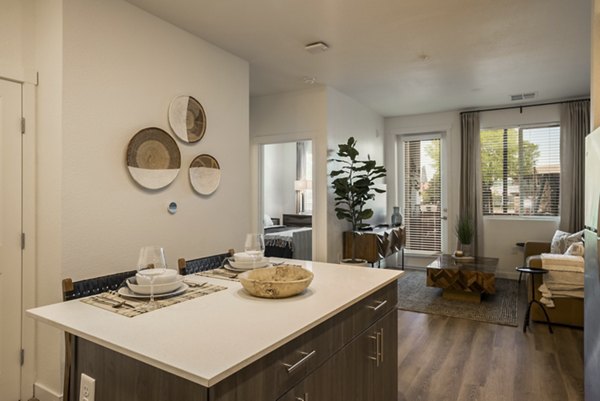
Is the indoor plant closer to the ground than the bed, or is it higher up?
higher up

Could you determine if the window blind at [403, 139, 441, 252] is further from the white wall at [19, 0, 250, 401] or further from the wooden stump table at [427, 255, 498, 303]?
the white wall at [19, 0, 250, 401]

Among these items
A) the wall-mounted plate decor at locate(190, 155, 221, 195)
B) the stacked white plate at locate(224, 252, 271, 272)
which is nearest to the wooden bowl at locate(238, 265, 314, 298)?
the stacked white plate at locate(224, 252, 271, 272)

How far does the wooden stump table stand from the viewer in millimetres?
4348

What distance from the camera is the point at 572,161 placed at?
17.7ft

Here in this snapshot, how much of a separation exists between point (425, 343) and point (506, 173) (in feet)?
12.6

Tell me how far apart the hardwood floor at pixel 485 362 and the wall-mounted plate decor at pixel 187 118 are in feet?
8.23

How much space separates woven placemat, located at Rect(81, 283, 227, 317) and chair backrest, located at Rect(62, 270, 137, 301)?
0.24 ft

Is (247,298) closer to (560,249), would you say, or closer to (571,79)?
(560,249)

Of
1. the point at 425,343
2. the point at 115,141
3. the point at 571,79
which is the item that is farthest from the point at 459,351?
the point at 571,79

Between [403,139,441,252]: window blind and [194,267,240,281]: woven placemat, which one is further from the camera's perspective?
[403,139,441,252]: window blind

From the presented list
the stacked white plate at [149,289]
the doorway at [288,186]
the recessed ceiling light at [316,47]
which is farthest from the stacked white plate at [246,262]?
the doorway at [288,186]

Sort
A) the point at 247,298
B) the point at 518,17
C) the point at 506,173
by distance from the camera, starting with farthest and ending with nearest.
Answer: the point at 506,173 → the point at 518,17 → the point at 247,298

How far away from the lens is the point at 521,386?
259 centimetres

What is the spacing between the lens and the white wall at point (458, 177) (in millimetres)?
5723
